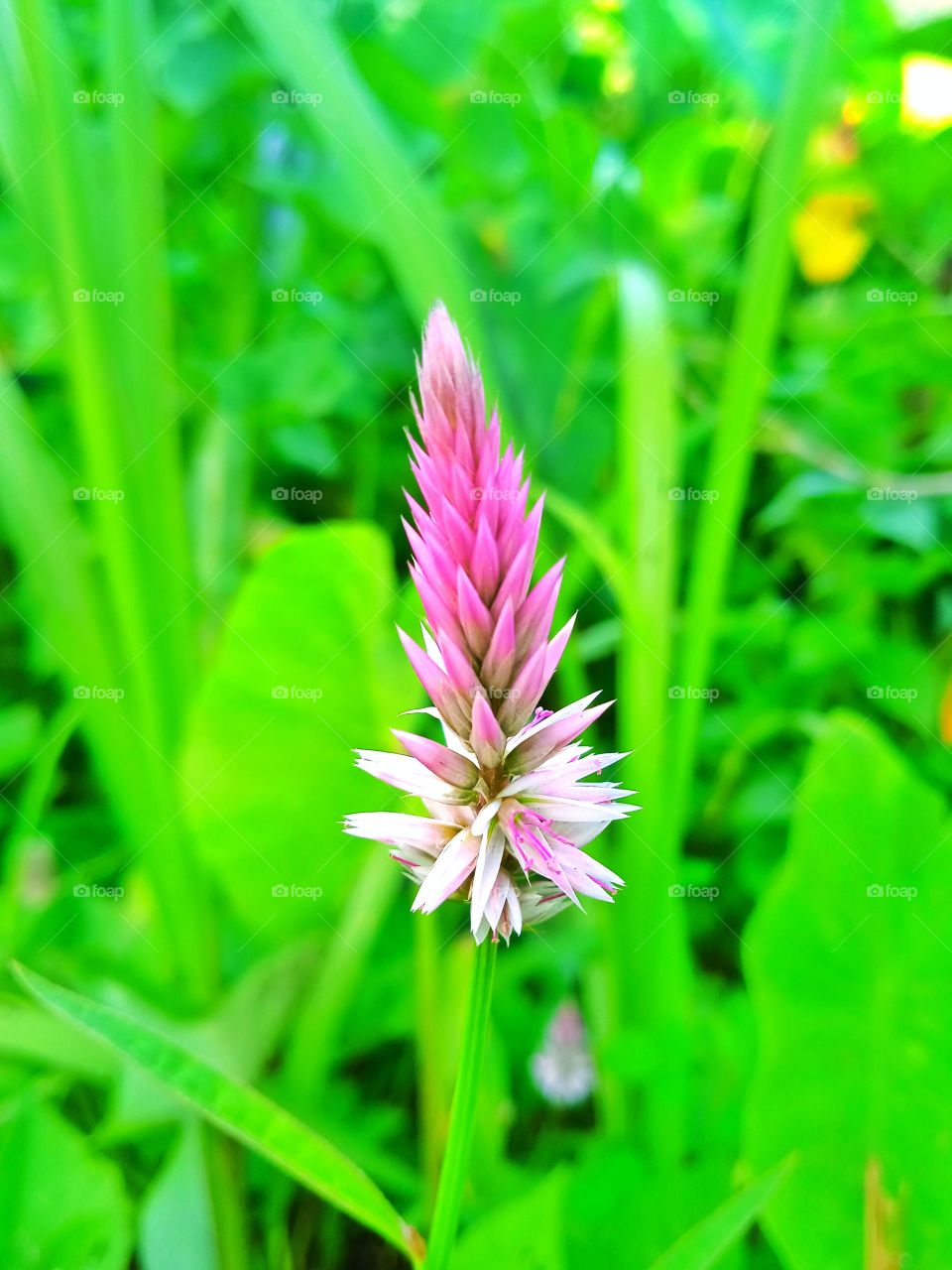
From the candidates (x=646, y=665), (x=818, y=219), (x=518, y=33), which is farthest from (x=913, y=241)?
(x=646, y=665)

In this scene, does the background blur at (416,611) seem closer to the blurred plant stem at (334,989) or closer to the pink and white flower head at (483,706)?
the blurred plant stem at (334,989)
